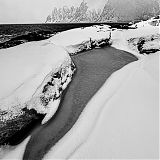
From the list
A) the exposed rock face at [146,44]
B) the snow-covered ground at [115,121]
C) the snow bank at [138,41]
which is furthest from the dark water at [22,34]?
the snow-covered ground at [115,121]

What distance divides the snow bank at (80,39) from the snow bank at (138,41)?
153 cm

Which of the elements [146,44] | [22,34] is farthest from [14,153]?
[22,34]

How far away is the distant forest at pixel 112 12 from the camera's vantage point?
11319 centimetres

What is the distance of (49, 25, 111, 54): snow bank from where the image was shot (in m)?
20.9

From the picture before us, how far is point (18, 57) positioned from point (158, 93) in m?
7.42

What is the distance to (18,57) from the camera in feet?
39.1

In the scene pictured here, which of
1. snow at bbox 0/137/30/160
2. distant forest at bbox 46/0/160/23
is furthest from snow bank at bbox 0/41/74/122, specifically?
distant forest at bbox 46/0/160/23

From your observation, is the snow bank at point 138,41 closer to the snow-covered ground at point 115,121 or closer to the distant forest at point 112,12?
the snow-covered ground at point 115,121

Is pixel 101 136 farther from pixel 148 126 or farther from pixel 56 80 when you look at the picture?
pixel 56 80

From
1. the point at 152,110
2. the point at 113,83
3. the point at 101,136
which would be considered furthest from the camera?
the point at 113,83

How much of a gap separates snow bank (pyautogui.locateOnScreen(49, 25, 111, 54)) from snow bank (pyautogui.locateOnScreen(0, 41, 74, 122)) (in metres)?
7.26

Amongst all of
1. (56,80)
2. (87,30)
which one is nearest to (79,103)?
(56,80)

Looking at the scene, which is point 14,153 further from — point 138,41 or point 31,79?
point 138,41

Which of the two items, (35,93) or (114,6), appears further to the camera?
(114,6)
